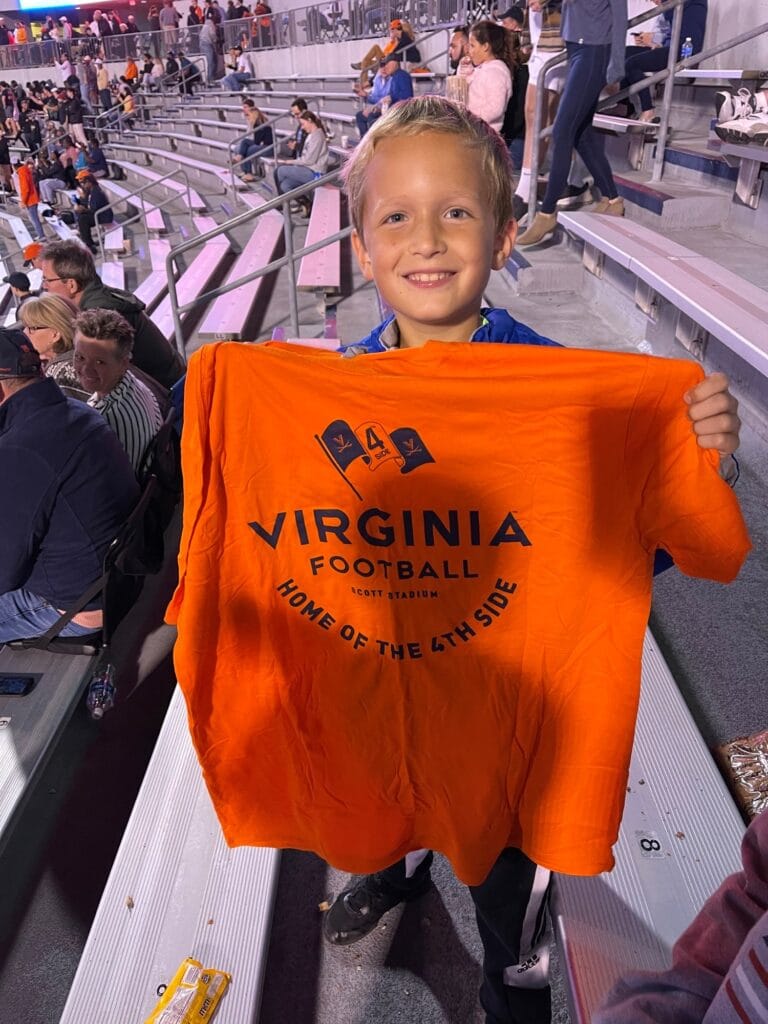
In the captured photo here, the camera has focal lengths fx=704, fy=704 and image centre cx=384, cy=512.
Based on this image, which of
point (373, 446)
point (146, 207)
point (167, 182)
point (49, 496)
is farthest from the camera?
point (167, 182)

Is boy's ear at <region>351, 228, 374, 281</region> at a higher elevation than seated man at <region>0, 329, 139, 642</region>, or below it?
higher

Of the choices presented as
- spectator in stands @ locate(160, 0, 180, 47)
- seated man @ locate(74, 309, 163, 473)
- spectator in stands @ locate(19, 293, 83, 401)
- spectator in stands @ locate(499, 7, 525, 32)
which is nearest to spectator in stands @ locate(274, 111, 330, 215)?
spectator in stands @ locate(499, 7, 525, 32)

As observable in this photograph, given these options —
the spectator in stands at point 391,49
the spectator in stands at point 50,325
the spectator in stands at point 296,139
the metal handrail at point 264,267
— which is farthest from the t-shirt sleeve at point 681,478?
the spectator in stands at point 391,49

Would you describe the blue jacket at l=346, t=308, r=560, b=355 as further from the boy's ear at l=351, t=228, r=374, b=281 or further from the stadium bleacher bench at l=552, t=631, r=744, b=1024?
the stadium bleacher bench at l=552, t=631, r=744, b=1024

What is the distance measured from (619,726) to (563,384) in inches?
19.8

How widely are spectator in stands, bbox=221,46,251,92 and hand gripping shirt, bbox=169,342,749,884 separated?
16181 mm

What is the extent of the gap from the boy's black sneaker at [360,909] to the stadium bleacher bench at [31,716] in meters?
0.90

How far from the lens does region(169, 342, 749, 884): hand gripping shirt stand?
3.16 feet

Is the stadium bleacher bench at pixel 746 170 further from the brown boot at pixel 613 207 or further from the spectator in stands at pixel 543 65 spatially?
the spectator in stands at pixel 543 65

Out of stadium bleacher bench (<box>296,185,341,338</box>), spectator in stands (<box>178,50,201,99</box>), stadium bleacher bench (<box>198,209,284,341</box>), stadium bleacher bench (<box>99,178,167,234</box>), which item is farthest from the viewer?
spectator in stands (<box>178,50,201,99</box>)

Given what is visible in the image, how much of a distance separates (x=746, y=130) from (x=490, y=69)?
5.87ft

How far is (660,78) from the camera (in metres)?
4.57

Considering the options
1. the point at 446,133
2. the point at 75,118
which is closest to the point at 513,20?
the point at 446,133

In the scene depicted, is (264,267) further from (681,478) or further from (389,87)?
(681,478)
